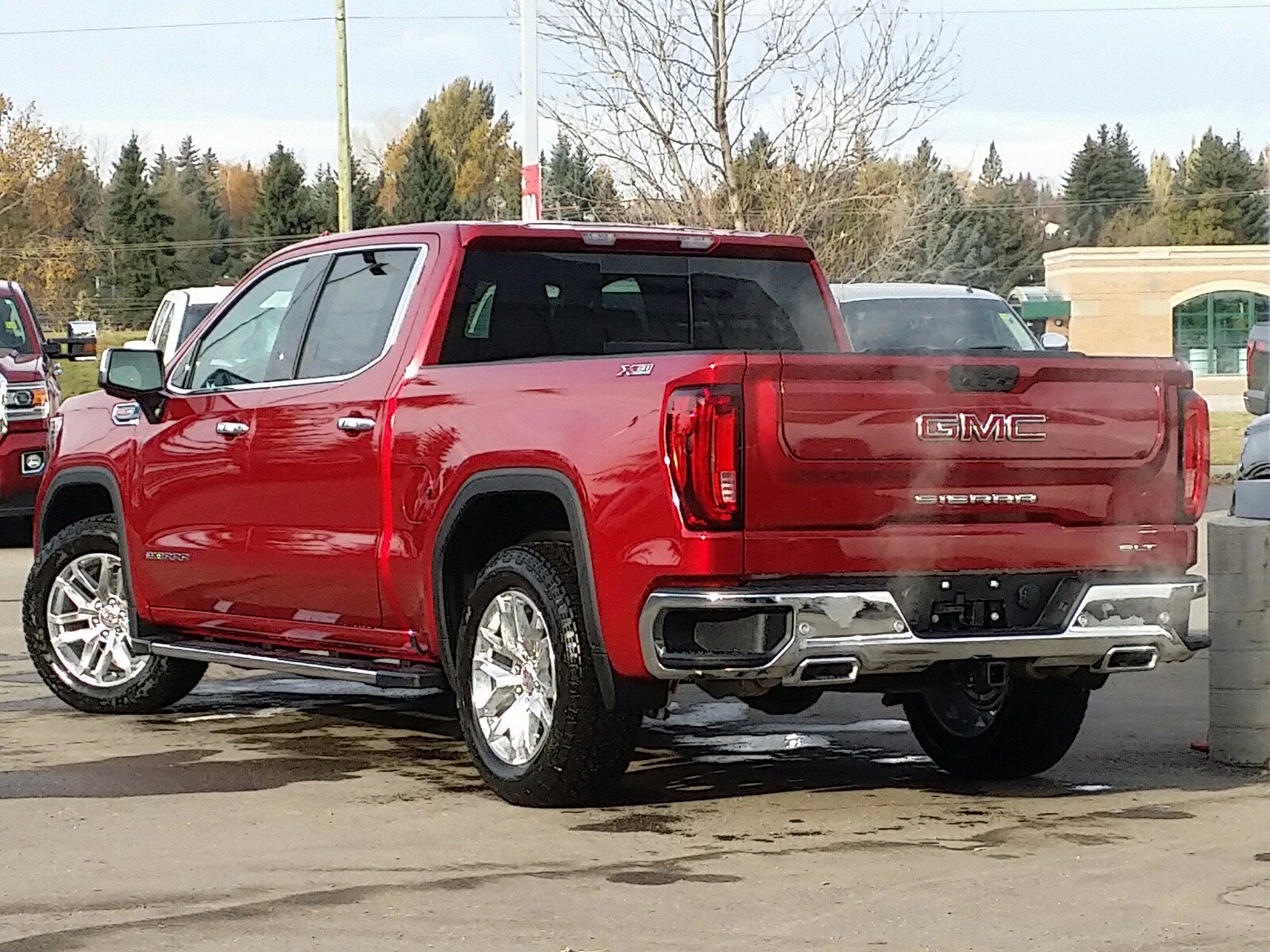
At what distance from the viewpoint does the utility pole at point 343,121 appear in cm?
3784

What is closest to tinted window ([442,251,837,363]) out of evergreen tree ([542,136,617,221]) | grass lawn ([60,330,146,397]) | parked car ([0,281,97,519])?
parked car ([0,281,97,519])

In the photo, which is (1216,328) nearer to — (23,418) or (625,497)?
(23,418)

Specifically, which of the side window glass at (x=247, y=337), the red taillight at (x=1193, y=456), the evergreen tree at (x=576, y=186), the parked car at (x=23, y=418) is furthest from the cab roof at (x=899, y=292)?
the red taillight at (x=1193, y=456)

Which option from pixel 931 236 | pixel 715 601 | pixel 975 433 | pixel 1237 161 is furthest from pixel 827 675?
pixel 1237 161

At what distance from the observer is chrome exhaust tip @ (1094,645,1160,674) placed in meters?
7.07

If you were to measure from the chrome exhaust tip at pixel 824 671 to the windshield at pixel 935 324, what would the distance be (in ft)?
36.1

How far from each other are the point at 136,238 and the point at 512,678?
92442 millimetres

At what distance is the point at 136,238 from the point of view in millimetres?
96875

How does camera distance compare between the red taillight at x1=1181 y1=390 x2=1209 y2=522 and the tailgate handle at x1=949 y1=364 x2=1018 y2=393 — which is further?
the red taillight at x1=1181 y1=390 x2=1209 y2=522

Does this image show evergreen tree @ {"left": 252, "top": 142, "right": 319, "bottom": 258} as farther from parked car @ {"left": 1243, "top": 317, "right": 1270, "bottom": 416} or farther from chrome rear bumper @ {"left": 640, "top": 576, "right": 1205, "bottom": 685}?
chrome rear bumper @ {"left": 640, "top": 576, "right": 1205, "bottom": 685}

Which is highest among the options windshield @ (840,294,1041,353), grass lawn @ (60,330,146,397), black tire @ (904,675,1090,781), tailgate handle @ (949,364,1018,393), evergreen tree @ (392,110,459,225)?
evergreen tree @ (392,110,459,225)

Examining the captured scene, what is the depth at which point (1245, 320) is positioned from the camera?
67250mm

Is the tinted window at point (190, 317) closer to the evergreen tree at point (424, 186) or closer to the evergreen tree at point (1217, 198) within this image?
the evergreen tree at point (1217, 198)

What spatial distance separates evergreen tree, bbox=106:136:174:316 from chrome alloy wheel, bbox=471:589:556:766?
90031 millimetres
